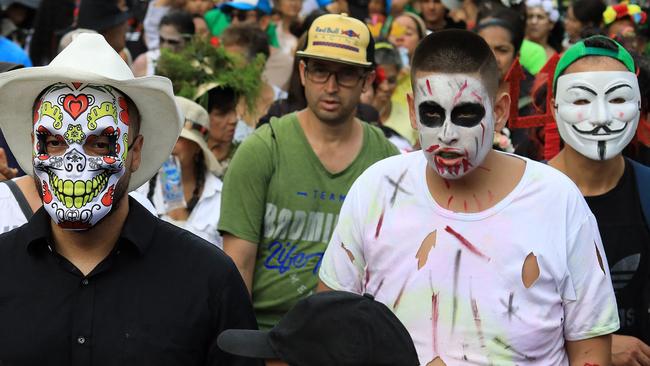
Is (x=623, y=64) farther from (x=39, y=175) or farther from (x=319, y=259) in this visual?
(x=39, y=175)

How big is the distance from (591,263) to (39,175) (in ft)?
6.17

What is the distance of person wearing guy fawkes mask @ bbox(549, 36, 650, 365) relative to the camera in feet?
17.4

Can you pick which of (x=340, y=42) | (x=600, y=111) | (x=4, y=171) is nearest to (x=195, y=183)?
(x=340, y=42)

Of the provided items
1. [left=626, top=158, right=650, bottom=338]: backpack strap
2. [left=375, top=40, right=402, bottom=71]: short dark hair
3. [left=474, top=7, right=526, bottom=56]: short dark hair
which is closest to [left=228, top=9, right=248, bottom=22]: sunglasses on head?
[left=375, top=40, right=402, bottom=71]: short dark hair

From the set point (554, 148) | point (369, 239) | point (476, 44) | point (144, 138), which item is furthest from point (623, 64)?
point (144, 138)

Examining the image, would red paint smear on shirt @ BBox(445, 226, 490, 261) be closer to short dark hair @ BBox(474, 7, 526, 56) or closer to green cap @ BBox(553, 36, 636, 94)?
green cap @ BBox(553, 36, 636, 94)

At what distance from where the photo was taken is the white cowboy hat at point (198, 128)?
695cm

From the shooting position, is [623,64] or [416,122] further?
[623,64]

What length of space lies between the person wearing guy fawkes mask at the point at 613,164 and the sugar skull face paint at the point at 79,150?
237cm

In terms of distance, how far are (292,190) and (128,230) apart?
2.16 m

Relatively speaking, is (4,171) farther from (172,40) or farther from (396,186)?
(172,40)

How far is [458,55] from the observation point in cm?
450

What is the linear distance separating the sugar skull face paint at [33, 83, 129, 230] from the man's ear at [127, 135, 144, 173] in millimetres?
76

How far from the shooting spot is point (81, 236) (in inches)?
152
